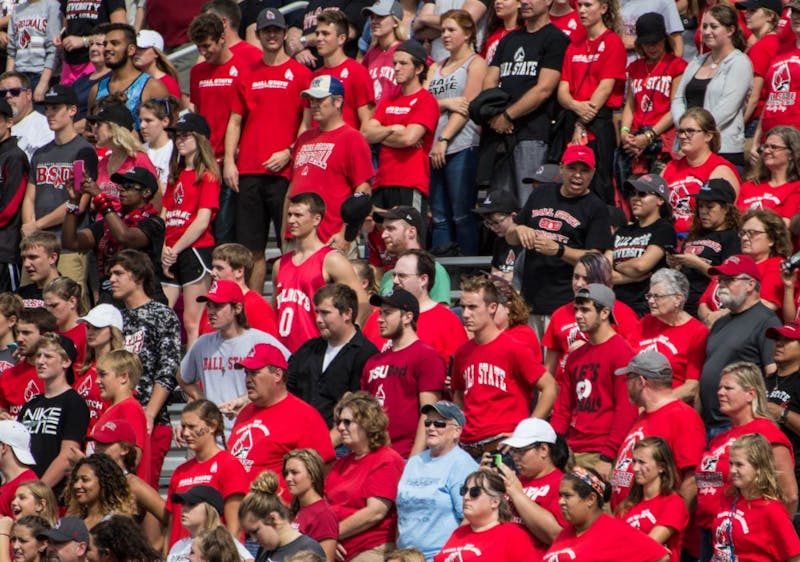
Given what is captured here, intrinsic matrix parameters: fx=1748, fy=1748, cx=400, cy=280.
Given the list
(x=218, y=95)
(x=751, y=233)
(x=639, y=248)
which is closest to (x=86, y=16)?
(x=218, y=95)

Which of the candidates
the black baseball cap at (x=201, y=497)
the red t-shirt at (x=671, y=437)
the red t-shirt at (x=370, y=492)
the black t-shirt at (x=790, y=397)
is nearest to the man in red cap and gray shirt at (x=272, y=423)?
the red t-shirt at (x=370, y=492)

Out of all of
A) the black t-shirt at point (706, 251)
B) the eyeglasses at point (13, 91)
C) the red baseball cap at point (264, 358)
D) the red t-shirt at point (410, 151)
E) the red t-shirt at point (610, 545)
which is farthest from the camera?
the eyeglasses at point (13, 91)

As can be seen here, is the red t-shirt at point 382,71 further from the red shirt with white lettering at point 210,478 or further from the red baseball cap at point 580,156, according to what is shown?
the red shirt with white lettering at point 210,478

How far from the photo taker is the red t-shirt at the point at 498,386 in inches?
398

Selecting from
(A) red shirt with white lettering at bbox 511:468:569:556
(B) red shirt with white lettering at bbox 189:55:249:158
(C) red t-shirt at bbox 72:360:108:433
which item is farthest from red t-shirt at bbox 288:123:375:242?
(A) red shirt with white lettering at bbox 511:468:569:556

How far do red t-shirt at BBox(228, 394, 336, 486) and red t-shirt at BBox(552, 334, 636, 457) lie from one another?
1379 millimetres

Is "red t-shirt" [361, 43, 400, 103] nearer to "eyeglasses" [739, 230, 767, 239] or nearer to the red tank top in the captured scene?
the red tank top

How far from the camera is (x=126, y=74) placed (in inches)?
579

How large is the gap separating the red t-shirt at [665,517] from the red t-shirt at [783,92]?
4.26 metres

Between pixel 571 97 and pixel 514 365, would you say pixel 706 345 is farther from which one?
pixel 571 97

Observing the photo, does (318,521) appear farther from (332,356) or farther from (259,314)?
(259,314)

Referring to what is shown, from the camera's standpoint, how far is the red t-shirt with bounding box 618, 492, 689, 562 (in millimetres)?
9086

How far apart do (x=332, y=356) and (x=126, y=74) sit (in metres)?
4.95

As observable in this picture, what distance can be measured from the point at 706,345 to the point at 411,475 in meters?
1.96
